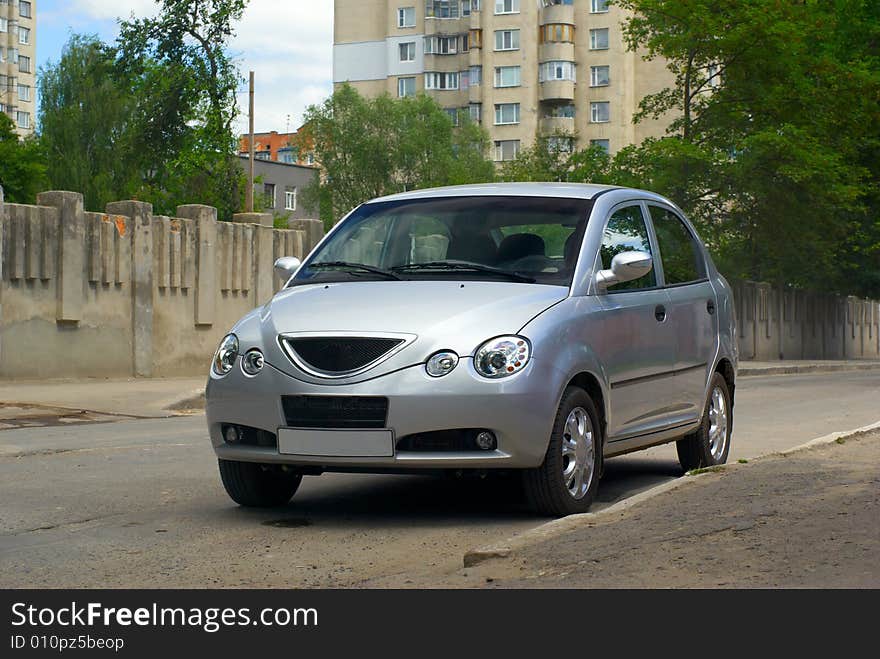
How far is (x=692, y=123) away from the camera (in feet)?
132

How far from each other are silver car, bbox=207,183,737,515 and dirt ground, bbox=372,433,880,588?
1.97ft

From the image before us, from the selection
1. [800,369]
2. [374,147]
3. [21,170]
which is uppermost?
[374,147]

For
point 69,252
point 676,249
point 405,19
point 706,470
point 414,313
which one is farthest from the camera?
point 405,19

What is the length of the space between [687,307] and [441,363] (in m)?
2.68

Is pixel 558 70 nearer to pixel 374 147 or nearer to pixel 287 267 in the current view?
pixel 374 147

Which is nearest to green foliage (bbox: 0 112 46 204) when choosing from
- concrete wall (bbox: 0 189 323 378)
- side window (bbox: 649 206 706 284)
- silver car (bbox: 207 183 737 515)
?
concrete wall (bbox: 0 189 323 378)

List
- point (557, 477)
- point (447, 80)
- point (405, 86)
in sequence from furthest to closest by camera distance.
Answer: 1. point (405, 86)
2. point (447, 80)
3. point (557, 477)

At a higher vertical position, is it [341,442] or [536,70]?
[536,70]

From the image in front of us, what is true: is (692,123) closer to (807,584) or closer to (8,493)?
(8,493)

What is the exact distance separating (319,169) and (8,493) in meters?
78.3

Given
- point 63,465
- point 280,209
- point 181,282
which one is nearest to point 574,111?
point 280,209

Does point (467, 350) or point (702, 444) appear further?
point (702, 444)

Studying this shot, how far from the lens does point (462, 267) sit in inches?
308

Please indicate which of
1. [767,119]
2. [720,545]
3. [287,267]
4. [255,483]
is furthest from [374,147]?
[720,545]
